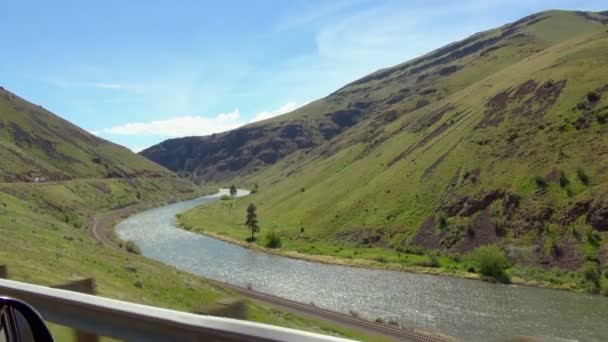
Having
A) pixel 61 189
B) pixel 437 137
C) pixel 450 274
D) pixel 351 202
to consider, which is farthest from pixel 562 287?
pixel 61 189

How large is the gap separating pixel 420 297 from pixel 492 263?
1305 centimetres

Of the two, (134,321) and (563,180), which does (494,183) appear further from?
(134,321)

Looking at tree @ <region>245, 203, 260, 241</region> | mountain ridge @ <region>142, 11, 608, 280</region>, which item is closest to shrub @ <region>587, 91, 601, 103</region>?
mountain ridge @ <region>142, 11, 608, 280</region>

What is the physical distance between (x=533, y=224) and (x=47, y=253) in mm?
62584

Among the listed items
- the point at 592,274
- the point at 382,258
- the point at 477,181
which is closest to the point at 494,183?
the point at 477,181

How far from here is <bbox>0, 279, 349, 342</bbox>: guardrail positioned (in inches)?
148

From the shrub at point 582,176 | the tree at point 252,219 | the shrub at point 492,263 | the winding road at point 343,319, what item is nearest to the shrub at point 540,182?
the shrub at point 582,176

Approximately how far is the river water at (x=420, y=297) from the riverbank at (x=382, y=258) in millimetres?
1834

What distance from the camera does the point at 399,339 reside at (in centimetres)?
3997

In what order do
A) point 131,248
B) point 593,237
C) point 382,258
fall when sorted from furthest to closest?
point 131,248 → point 382,258 → point 593,237

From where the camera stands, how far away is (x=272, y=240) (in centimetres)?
9531

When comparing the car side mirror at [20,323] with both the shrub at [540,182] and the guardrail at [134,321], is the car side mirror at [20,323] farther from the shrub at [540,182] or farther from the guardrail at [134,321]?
the shrub at [540,182]

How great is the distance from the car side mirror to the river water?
3516 centimetres

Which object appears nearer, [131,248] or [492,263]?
[492,263]
